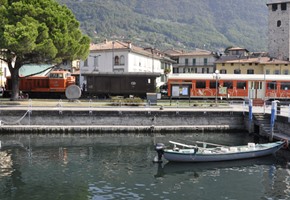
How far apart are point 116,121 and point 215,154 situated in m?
14.5

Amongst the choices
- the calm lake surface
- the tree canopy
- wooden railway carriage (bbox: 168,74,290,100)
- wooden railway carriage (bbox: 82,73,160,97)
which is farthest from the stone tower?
the calm lake surface

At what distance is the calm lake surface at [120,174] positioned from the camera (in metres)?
23.3

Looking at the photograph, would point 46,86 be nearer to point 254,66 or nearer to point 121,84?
point 121,84

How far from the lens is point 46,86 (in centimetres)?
5838

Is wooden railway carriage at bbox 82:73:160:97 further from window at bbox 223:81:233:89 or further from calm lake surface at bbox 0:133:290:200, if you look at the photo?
calm lake surface at bbox 0:133:290:200

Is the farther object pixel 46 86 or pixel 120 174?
pixel 46 86

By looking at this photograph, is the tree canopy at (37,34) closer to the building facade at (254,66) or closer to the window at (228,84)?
the window at (228,84)

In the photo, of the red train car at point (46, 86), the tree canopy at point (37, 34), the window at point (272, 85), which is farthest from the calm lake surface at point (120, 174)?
the window at point (272, 85)

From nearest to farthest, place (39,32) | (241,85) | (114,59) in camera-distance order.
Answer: (39,32)
(241,85)
(114,59)

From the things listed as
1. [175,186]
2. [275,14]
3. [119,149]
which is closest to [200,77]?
[119,149]

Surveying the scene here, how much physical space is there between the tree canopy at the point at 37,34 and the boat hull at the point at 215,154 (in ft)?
71.3

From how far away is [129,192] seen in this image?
23.3 m

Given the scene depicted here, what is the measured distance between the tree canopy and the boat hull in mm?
21731

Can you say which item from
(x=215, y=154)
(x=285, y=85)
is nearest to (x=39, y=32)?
(x=215, y=154)
